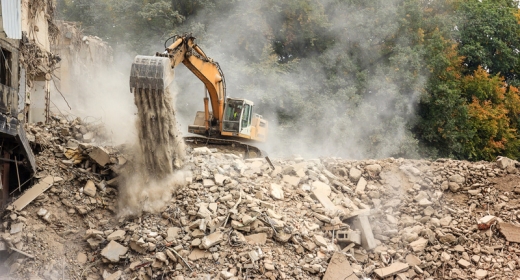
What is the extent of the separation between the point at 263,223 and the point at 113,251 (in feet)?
7.53

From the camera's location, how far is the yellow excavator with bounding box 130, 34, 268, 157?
9641 mm

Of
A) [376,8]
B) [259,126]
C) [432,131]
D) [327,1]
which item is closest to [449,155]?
[432,131]

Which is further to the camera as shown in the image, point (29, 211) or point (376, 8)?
point (376, 8)

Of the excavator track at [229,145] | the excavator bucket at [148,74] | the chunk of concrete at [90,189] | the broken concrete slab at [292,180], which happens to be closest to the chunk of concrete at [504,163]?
the broken concrete slab at [292,180]

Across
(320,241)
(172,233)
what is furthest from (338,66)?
(172,233)

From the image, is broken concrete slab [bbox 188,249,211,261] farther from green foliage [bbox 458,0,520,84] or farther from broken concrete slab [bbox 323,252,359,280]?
green foliage [bbox 458,0,520,84]

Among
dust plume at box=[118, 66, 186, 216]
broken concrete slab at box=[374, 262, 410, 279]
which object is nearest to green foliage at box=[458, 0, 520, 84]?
broken concrete slab at box=[374, 262, 410, 279]

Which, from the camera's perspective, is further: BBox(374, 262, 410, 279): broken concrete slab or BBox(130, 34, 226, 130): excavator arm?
BBox(130, 34, 226, 130): excavator arm

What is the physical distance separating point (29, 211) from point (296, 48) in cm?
1627

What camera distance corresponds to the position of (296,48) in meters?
22.7

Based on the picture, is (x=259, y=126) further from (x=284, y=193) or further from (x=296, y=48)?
(x=296, y=48)

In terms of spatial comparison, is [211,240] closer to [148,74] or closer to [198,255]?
[198,255]

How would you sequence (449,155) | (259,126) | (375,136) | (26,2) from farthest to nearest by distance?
(449,155) < (375,136) < (259,126) < (26,2)

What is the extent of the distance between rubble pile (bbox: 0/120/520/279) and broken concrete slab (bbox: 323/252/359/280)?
0.6 inches
